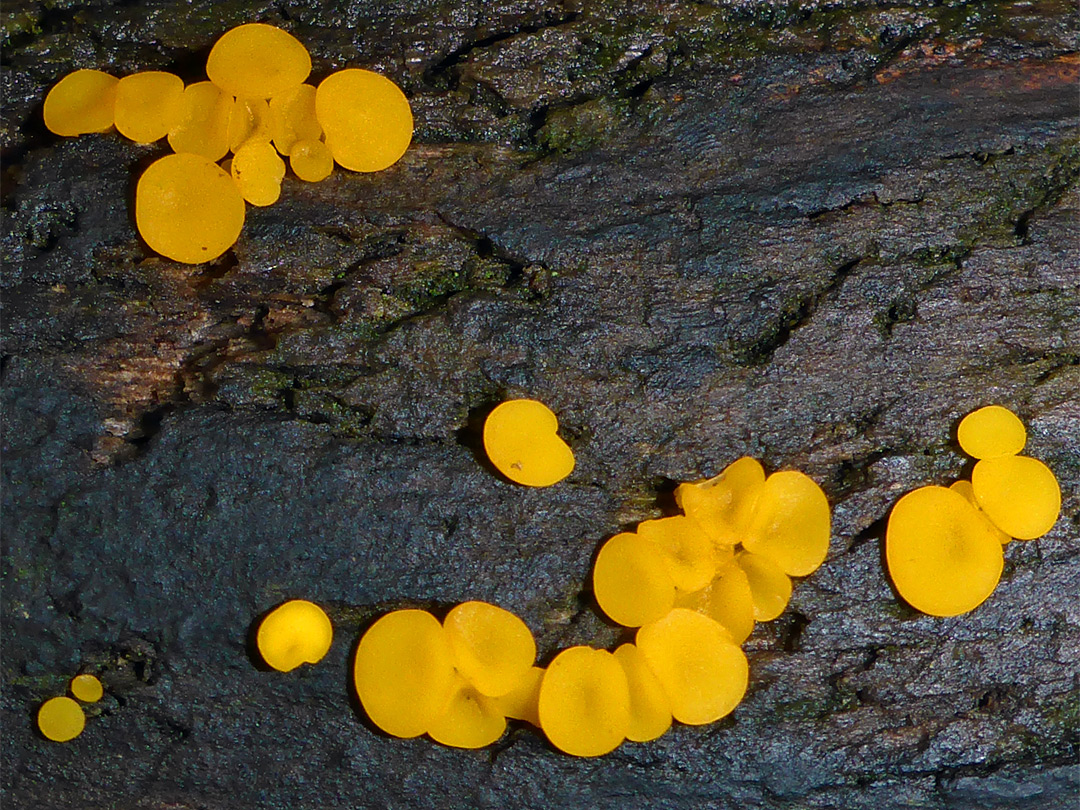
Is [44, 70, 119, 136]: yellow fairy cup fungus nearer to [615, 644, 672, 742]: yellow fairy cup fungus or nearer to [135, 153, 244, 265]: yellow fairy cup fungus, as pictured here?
[135, 153, 244, 265]: yellow fairy cup fungus

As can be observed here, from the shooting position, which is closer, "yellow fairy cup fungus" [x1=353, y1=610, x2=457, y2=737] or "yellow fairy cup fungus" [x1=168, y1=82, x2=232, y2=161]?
"yellow fairy cup fungus" [x1=353, y1=610, x2=457, y2=737]

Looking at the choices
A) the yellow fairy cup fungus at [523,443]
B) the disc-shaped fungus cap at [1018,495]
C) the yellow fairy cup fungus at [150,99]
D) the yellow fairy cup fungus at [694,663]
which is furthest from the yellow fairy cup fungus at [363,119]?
the disc-shaped fungus cap at [1018,495]

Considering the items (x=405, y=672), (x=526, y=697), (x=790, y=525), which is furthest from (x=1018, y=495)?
(x=405, y=672)

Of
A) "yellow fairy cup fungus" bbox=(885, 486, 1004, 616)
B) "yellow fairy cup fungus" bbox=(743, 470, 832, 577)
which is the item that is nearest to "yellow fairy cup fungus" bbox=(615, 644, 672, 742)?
"yellow fairy cup fungus" bbox=(743, 470, 832, 577)

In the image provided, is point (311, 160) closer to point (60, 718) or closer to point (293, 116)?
point (293, 116)

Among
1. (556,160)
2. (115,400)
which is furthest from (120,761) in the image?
(556,160)

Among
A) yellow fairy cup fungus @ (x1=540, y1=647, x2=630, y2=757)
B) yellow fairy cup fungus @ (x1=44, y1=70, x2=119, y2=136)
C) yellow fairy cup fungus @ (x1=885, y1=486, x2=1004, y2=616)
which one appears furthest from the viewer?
yellow fairy cup fungus @ (x1=44, y1=70, x2=119, y2=136)

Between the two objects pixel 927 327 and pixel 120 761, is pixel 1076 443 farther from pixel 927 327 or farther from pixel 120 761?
pixel 120 761
